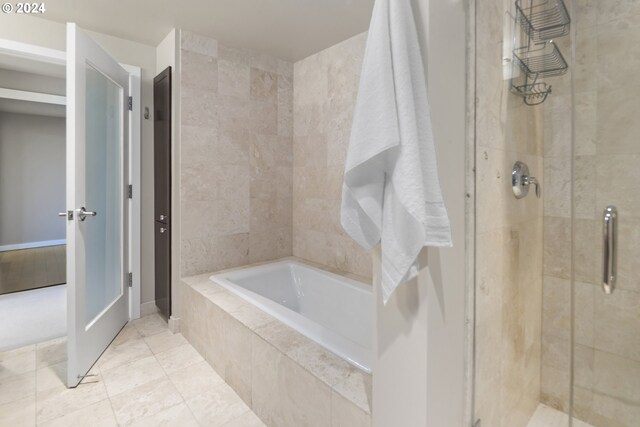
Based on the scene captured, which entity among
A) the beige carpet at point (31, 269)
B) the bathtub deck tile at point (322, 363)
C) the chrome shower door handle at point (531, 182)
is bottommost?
the beige carpet at point (31, 269)

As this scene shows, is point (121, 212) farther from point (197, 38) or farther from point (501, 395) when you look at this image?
point (501, 395)

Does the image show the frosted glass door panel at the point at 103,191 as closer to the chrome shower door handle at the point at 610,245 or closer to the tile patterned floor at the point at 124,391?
the tile patterned floor at the point at 124,391

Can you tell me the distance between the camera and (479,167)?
3.51 feet

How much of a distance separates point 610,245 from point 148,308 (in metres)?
3.08

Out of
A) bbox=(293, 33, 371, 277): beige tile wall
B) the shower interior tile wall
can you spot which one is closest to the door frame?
the shower interior tile wall

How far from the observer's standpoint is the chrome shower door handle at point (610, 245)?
4.28ft

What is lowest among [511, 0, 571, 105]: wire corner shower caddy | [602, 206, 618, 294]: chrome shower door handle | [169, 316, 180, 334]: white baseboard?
[169, 316, 180, 334]: white baseboard

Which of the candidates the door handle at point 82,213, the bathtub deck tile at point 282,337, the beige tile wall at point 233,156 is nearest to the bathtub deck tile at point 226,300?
the bathtub deck tile at point 282,337

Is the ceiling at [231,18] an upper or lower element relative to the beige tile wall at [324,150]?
upper

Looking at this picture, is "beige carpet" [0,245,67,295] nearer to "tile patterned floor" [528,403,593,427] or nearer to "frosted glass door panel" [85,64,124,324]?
"frosted glass door panel" [85,64,124,324]

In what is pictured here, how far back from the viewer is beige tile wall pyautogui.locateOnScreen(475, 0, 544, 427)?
110 cm

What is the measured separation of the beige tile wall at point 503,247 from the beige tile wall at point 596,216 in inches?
2.7

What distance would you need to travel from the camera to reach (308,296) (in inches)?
103

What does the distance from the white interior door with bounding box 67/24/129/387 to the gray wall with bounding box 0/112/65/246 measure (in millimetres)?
4338
